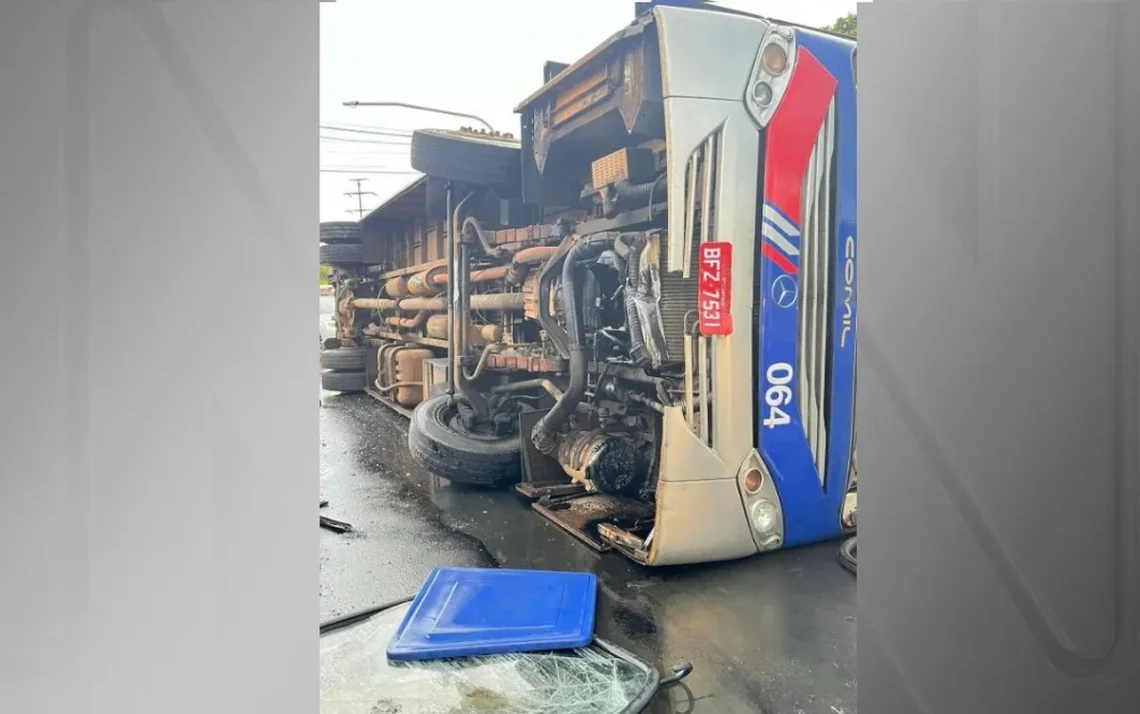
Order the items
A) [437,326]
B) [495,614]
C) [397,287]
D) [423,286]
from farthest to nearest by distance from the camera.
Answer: [397,287] < [423,286] < [437,326] < [495,614]

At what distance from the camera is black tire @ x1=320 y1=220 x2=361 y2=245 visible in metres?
6.79

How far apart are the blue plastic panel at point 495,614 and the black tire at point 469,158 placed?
231 centimetres

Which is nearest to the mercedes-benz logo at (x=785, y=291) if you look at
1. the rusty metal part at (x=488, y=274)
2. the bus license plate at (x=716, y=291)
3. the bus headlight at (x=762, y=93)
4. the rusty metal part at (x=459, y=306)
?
the bus license plate at (x=716, y=291)

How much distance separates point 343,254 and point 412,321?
1843 millimetres

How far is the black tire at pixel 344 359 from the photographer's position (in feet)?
22.3

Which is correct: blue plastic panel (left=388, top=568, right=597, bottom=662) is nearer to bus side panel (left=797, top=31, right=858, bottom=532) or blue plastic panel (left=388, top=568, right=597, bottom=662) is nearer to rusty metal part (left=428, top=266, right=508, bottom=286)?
bus side panel (left=797, top=31, right=858, bottom=532)

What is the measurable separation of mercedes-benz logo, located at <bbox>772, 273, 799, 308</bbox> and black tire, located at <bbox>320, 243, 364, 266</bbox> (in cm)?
506

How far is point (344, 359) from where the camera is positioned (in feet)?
22.5

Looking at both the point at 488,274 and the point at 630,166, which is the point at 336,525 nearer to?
the point at 488,274

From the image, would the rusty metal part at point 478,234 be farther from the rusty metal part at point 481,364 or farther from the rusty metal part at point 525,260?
the rusty metal part at point 481,364

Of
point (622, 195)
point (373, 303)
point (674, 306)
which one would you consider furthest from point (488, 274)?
point (373, 303)

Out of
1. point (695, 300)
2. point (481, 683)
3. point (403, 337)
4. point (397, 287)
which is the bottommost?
point (481, 683)
